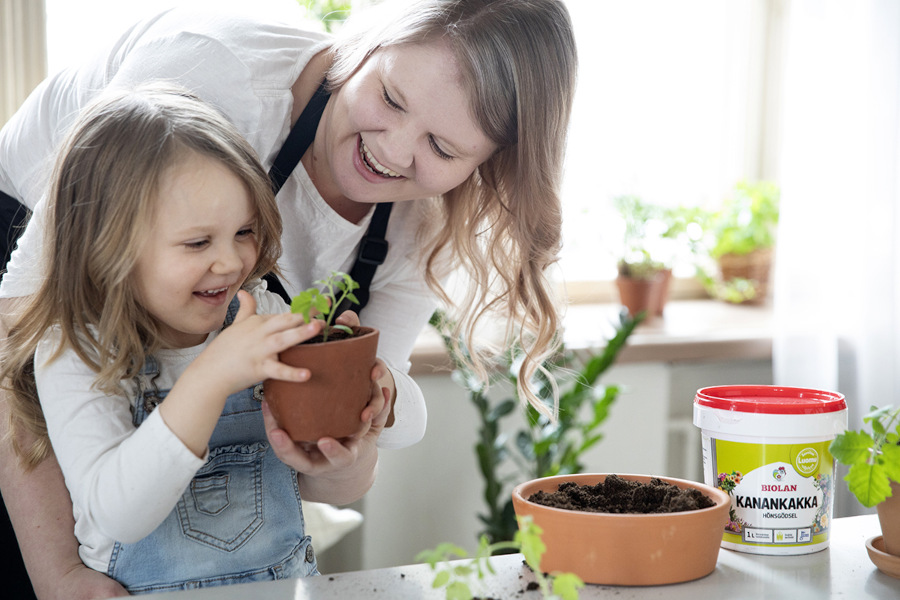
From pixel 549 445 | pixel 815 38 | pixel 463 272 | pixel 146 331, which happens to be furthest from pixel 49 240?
pixel 815 38

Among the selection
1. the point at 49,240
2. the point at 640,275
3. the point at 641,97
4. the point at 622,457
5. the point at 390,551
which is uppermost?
the point at 641,97

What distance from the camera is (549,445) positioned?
2252 mm

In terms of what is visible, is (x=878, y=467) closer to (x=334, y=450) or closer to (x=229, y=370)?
(x=334, y=450)

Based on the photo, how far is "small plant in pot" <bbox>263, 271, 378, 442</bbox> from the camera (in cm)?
85

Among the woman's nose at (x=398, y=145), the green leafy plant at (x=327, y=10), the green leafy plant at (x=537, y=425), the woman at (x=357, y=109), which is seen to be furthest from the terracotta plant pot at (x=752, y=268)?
the woman's nose at (x=398, y=145)

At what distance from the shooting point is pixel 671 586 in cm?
85

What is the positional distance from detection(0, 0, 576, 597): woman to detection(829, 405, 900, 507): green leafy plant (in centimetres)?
55

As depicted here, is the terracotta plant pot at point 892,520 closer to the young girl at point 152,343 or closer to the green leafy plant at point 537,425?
the young girl at point 152,343

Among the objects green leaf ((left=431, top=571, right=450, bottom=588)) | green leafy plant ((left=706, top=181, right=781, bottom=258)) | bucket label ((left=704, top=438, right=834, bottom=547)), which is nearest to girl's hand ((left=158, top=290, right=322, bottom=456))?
green leaf ((left=431, top=571, right=450, bottom=588))

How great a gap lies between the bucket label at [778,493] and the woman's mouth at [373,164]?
2.00ft

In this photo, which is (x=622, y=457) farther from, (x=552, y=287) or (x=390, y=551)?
(x=552, y=287)

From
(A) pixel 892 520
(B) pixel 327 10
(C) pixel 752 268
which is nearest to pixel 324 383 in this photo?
(A) pixel 892 520

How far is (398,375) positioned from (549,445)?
43.1 inches

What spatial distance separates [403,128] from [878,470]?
720 millimetres
